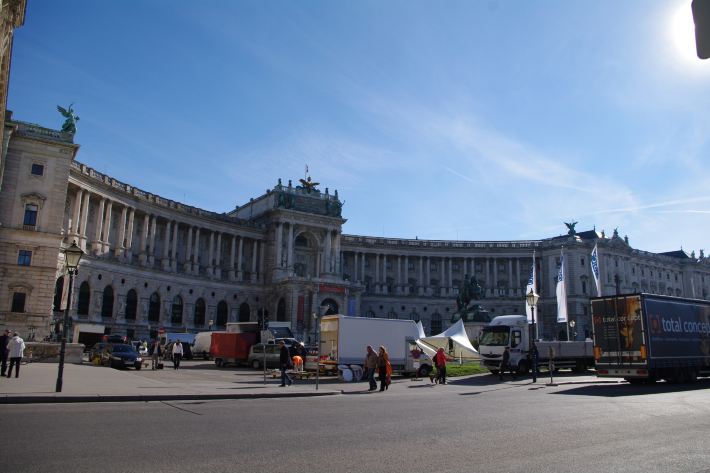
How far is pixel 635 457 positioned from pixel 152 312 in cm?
6990

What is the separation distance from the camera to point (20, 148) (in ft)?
171

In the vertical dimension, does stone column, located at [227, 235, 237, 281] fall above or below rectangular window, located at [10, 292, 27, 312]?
above

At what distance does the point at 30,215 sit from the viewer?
52.1 metres

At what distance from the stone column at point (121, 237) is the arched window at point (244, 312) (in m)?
21.3

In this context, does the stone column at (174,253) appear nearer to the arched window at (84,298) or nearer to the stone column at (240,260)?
the stone column at (240,260)

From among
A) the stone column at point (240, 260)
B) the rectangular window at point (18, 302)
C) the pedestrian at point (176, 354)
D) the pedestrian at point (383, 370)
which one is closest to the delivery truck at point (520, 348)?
the pedestrian at point (383, 370)

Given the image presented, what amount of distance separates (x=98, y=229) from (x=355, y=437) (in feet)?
200

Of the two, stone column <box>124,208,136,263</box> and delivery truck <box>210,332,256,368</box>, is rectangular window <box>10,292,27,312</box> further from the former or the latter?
stone column <box>124,208,136,263</box>

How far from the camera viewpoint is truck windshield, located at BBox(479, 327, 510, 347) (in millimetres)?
41344

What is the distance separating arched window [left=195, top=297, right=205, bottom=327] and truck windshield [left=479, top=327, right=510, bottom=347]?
158ft

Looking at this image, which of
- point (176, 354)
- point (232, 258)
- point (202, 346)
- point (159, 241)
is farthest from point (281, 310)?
point (176, 354)

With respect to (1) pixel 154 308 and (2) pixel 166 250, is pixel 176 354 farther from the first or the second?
(2) pixel 166 250

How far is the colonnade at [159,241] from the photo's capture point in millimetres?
65000

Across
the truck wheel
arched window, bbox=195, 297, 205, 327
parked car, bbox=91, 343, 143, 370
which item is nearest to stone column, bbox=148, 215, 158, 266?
arched window, bbox=195, 297, 205, 327
